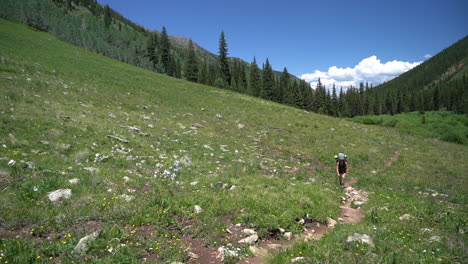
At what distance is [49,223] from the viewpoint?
5777mm

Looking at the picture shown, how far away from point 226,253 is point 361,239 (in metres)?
3.80

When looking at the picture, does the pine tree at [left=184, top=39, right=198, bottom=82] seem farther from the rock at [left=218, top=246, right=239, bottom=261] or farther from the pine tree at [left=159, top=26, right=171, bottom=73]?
the rock at [left=218, top=246, right=239, bottom=261]

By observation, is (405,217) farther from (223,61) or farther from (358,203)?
(223,61)

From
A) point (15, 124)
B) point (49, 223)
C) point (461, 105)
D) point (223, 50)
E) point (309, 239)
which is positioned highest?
point (223, 50)

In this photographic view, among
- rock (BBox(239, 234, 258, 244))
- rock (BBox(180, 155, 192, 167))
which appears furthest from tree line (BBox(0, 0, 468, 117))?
rock (BBox(239, 234, 258, 244))

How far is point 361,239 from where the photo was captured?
6.22m

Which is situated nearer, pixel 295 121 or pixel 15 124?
pixel 15 124

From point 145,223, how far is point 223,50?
75.2m

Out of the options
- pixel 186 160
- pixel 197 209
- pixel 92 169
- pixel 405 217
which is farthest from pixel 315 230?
pixel 92 169

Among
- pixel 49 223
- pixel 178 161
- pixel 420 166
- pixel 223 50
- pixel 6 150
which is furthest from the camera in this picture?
pixel 223 50

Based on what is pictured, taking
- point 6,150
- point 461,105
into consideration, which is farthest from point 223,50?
point 461,105

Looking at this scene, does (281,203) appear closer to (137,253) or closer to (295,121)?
(137,253)

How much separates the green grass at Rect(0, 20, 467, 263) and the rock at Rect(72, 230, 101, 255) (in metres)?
0.17

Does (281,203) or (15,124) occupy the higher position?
(15,124)
